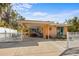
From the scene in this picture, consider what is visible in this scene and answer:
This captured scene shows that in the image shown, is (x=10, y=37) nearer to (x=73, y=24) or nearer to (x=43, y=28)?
(x=43, y=28)

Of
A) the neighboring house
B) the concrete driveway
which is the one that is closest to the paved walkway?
the concrete driveway

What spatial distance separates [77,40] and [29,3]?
712 mm

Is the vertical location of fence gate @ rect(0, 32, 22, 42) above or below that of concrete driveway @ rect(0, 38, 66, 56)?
above

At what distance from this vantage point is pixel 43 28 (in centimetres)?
471

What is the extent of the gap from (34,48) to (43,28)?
0.85 feet

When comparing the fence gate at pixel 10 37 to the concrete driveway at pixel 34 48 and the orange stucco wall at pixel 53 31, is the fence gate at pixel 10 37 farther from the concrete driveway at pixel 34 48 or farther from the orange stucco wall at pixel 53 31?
the orange stucco wall at pixel 53 31

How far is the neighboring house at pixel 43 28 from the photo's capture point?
4.68 m

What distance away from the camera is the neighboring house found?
4680 millimetres

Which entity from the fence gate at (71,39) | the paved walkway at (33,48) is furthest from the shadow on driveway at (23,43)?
the fence gate at (71,39)

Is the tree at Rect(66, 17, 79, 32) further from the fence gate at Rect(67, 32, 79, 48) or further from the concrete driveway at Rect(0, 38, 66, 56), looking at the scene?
the concrete driveway at Rect(0, 38, 66, 56)

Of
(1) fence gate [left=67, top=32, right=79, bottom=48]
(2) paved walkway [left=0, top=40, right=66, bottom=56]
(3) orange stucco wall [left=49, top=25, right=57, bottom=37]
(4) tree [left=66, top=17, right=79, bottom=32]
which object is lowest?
(2) paved walkway [left=0, top=40, right=66, bottom=56]

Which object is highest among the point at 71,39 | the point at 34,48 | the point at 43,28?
the point at 43,28

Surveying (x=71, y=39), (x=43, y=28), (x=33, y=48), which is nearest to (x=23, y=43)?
(x=33, y=48)

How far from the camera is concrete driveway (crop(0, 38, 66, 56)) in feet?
15.3
